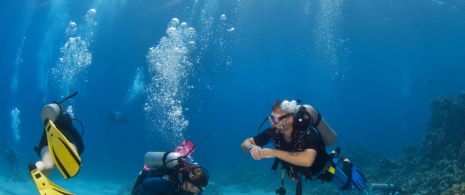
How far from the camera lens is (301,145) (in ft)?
13.7

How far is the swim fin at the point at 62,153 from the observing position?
4.30 metres

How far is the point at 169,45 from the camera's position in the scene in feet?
93.2

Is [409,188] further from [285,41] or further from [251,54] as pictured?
[251,54]

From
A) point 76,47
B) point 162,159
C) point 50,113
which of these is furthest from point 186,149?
point 76,47

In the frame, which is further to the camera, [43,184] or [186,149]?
[186,149]

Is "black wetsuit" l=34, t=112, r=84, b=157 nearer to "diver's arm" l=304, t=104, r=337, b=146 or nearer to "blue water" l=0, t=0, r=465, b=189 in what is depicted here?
"diver's arm" l=304, t=104, r=337, b=146

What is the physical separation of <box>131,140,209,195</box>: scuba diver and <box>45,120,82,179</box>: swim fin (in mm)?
878

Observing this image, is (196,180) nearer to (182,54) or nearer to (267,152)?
(267,152)

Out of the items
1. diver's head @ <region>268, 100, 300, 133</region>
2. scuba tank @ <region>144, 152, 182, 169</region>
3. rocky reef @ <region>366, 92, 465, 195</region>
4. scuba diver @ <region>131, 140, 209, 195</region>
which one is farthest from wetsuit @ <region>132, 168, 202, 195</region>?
rocky reef @ <region>366, 92, 465, 195</region>

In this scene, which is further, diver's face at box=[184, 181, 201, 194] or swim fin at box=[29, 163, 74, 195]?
diver's face at box=[184, 181, 201, 194]

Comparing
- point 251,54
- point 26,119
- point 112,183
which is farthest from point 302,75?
point 112,183

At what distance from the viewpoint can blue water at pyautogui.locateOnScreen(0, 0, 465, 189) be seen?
3684cm

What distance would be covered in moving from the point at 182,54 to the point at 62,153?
2428 centimetres

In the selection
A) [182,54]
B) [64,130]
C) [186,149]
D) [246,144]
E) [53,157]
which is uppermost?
[182,54]
